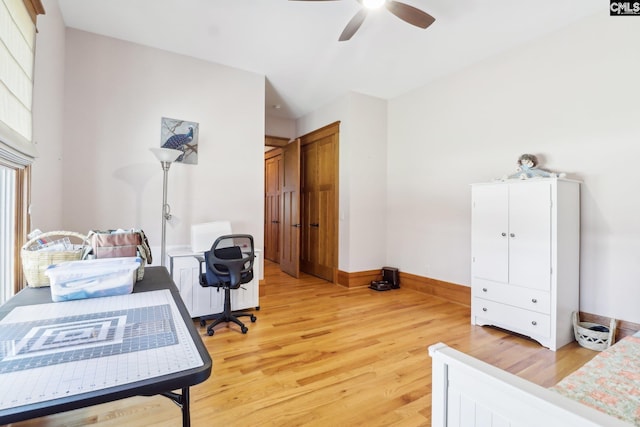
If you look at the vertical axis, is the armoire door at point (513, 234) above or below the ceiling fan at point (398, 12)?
below

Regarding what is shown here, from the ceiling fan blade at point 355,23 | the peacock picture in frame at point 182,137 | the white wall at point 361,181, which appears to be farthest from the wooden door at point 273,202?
the ceiling fan blade at point 355,23

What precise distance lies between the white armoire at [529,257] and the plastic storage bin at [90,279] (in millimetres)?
3021

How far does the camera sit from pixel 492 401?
2.82ft

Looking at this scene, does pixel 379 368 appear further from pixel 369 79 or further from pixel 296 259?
pixel 369 79

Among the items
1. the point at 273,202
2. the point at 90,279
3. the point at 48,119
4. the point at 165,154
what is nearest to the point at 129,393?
the point at 90,279

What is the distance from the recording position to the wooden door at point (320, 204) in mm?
4766

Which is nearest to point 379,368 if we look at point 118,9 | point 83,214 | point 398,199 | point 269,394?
point 269,394

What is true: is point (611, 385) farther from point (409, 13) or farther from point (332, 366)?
point (409, 13)

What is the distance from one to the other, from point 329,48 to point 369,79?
0.92m

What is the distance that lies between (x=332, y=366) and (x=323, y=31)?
3029 mm

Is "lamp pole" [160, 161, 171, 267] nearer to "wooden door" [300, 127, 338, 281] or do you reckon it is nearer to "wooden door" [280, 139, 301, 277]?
"wooden door" [280, 139, 301, 277]

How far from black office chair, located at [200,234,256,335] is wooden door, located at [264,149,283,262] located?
9.90 ft

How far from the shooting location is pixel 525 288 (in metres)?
2.73

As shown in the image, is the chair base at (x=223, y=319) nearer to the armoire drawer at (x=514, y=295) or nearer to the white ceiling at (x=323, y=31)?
the armoire drawer at (x=514, y=295)
